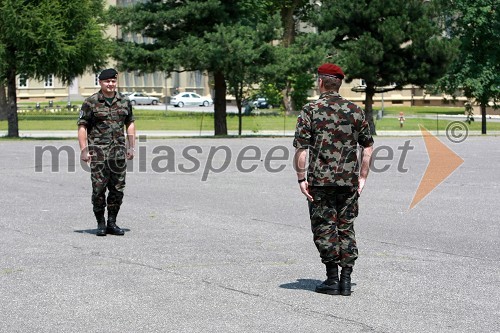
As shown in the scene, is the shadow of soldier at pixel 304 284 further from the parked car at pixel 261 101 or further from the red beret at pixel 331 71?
the parked car at pixel 261 101

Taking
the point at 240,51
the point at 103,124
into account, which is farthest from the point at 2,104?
the point at 103,124

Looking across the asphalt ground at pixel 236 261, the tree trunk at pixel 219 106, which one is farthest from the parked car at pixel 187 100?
the asphalt ground at pixel 236 261

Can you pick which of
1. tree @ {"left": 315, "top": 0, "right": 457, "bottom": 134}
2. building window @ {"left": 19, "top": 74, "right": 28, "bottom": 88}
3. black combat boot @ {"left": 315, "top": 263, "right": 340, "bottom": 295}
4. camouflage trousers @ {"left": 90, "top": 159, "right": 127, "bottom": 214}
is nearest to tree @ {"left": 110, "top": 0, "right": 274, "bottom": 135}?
tree @ {"left": 315, "top": 0, "right": 457, "bottom": 134}

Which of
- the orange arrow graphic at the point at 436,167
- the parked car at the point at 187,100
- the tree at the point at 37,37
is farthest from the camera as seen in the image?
the parked car at the point at 187,100

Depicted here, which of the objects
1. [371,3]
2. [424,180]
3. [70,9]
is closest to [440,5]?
[371,3]

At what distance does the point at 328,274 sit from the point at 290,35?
220ft

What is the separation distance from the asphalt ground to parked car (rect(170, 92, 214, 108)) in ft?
242

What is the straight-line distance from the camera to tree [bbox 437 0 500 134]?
45.7 meters

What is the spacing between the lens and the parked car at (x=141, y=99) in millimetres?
96438

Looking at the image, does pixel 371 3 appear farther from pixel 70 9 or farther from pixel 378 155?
pixel 378 155

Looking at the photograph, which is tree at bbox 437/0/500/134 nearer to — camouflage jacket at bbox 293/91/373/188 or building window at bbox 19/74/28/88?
building window at bbox 19/74/28/88

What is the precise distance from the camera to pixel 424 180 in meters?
19.3

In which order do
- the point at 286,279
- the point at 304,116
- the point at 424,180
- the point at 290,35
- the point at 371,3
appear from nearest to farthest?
the point at 304,116
the point at 286,279
the point at 424,180
the point at 371,3
the point at 290,35

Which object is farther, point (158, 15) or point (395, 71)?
point (395, 71)
